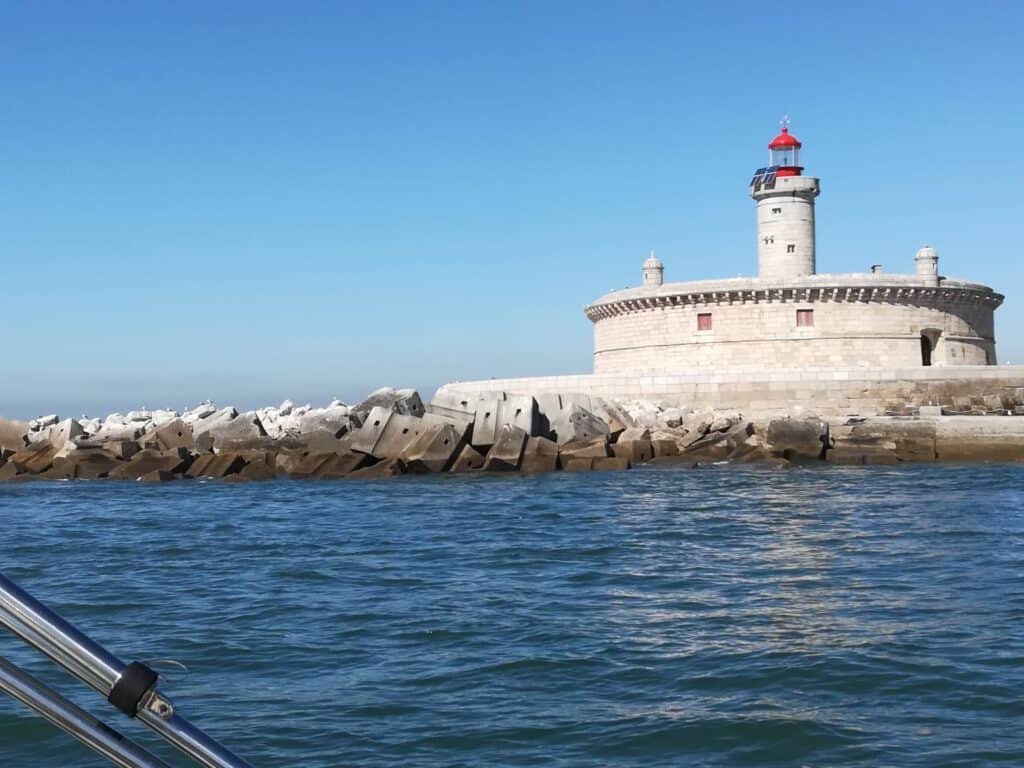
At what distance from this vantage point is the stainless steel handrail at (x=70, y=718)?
1506mm

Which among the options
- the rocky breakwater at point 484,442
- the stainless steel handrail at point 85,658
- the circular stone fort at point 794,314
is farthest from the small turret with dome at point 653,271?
the stainless steel handrail at point 85,658

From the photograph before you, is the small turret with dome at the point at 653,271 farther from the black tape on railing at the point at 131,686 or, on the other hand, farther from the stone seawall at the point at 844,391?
the black tape on railing at the point at 131,686

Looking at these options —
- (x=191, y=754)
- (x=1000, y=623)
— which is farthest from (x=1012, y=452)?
(x=191, y=754)

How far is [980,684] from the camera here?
A: 619cm

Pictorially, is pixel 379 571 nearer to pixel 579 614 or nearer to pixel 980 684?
pixel 579 614

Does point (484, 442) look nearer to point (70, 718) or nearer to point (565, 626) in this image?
point (565, 626)

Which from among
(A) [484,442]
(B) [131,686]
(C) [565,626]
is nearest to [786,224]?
(A) [484,442]

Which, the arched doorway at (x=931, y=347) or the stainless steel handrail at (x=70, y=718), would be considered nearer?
the stainless steel handrail at (x=70, y=718)

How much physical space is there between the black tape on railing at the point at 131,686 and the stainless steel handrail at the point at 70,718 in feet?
0.13

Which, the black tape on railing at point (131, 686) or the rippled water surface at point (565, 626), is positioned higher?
the black tape on railing at point (131, 686)

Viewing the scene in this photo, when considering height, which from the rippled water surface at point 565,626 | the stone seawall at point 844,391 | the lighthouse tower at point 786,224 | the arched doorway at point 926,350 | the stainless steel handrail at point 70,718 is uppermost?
the lighthouse tower at point 786,224

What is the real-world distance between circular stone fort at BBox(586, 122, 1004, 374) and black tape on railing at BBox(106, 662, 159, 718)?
25.4 meters

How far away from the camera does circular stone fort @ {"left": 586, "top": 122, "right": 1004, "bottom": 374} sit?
2750 centimetres

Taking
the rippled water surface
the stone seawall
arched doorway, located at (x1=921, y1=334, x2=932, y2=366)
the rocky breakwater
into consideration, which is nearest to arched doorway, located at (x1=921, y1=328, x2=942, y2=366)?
arched doorway, located at (x1=921, y1=334, x2=932, y2=366)
